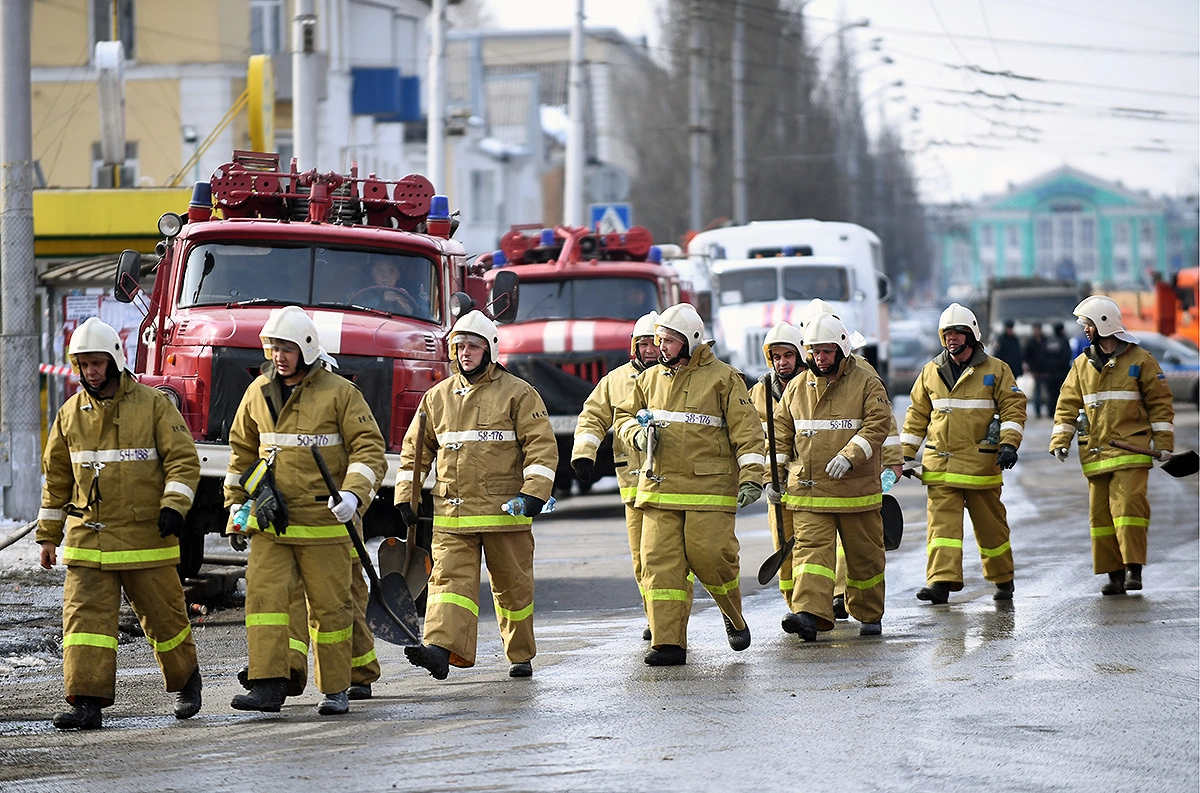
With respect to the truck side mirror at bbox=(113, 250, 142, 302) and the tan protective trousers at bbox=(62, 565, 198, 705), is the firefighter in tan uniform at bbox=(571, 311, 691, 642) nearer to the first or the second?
the tan protective trousers at bbox=(62, 565, 198, 705)

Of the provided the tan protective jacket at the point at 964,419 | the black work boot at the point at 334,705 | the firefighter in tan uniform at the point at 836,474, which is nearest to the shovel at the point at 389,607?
the black work boot at the point at 334,705

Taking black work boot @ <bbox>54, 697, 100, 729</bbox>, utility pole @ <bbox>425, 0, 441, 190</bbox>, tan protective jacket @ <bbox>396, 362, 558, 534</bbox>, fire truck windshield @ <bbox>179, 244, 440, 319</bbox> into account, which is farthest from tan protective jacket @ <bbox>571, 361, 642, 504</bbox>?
utility pole @ <bbox>425, 0, 441, 190</bbox>

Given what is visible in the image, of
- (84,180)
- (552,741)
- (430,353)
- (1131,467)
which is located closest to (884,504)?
(1131,467)

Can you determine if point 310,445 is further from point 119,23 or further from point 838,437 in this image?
point 119,23

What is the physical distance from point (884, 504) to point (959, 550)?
0.68m

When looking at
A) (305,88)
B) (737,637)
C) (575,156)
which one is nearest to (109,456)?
(737,637)

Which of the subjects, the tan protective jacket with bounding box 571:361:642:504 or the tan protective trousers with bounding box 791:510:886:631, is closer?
the tan protective jacket with bounding box 571:361:642:504

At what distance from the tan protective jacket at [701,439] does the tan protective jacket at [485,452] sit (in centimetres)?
74

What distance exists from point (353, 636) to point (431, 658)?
1.48ft

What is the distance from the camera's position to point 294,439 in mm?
8203

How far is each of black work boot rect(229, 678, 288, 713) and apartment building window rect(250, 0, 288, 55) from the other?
3183 centimetres

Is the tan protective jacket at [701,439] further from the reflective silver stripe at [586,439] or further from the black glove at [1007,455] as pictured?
the black glove at [1007,455]

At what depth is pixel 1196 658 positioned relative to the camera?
30.4 ft

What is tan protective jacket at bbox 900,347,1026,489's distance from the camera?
1167 cm
